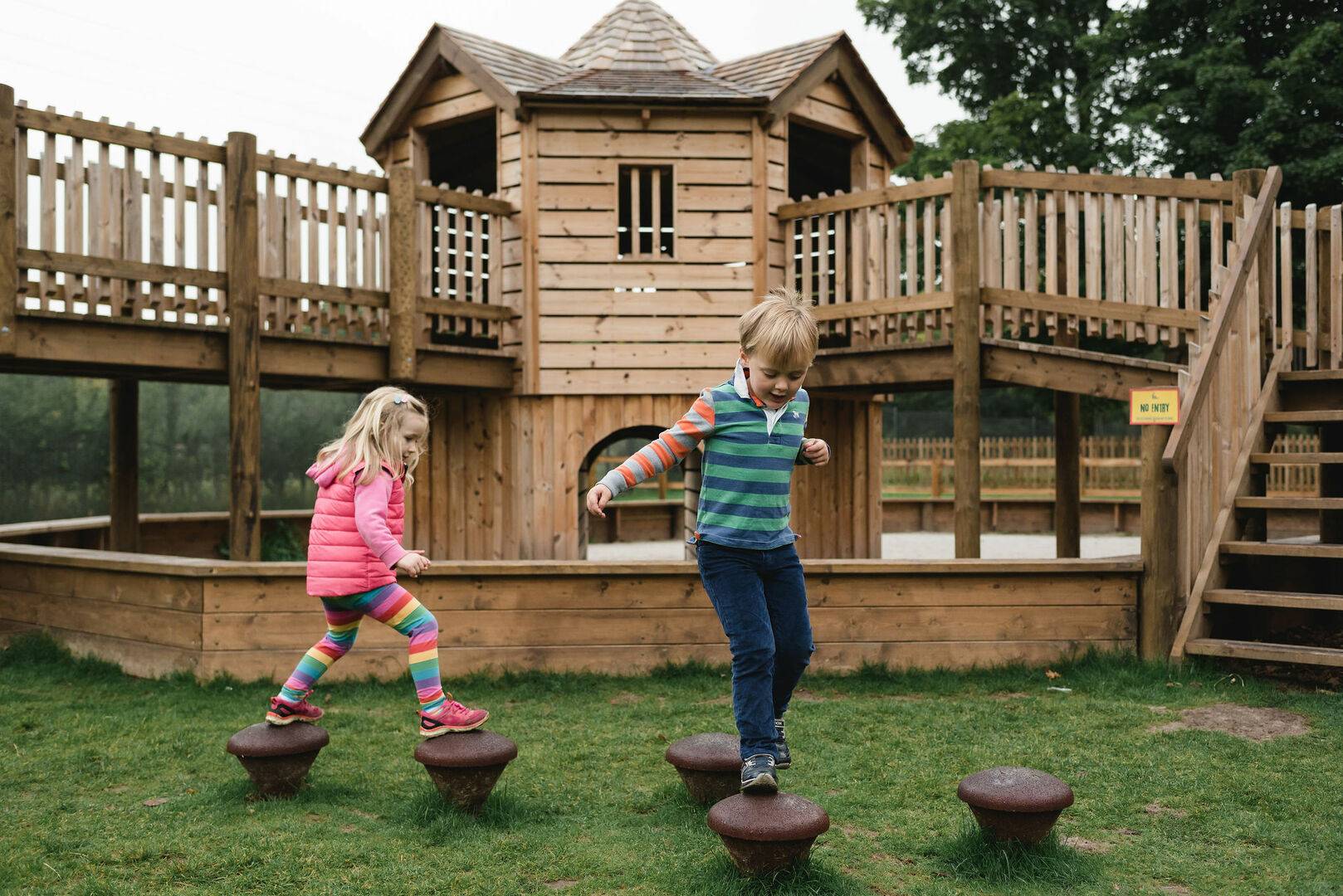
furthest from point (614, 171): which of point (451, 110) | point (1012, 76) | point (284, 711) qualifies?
point (1012, 76)

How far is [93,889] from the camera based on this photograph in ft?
11.3

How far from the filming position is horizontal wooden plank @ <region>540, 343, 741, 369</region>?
9656 millimetres

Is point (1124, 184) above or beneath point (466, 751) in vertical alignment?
above

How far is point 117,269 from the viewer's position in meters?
7.34

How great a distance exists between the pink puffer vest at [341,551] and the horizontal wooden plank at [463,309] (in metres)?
4.80

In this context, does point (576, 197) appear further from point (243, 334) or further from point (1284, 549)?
point (1284, 549)

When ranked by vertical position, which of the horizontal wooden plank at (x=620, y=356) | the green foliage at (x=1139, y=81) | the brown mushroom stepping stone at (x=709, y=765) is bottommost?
the brown mushroom stepping stone at (x=709, y=765)

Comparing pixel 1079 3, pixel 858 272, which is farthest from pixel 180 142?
pixel 1079 3

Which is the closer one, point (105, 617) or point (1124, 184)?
point (105, 617)

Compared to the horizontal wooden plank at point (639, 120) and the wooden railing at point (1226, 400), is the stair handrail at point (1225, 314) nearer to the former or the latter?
the wooden railing at point (1226, 400)

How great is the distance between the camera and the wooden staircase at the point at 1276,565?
627 centimetres

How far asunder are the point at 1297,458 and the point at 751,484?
5099 millimetres

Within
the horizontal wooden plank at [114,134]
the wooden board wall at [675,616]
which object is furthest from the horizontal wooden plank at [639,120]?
the wooden board wall at [675,616]

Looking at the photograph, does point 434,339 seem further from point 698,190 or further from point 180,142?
point 180,142
